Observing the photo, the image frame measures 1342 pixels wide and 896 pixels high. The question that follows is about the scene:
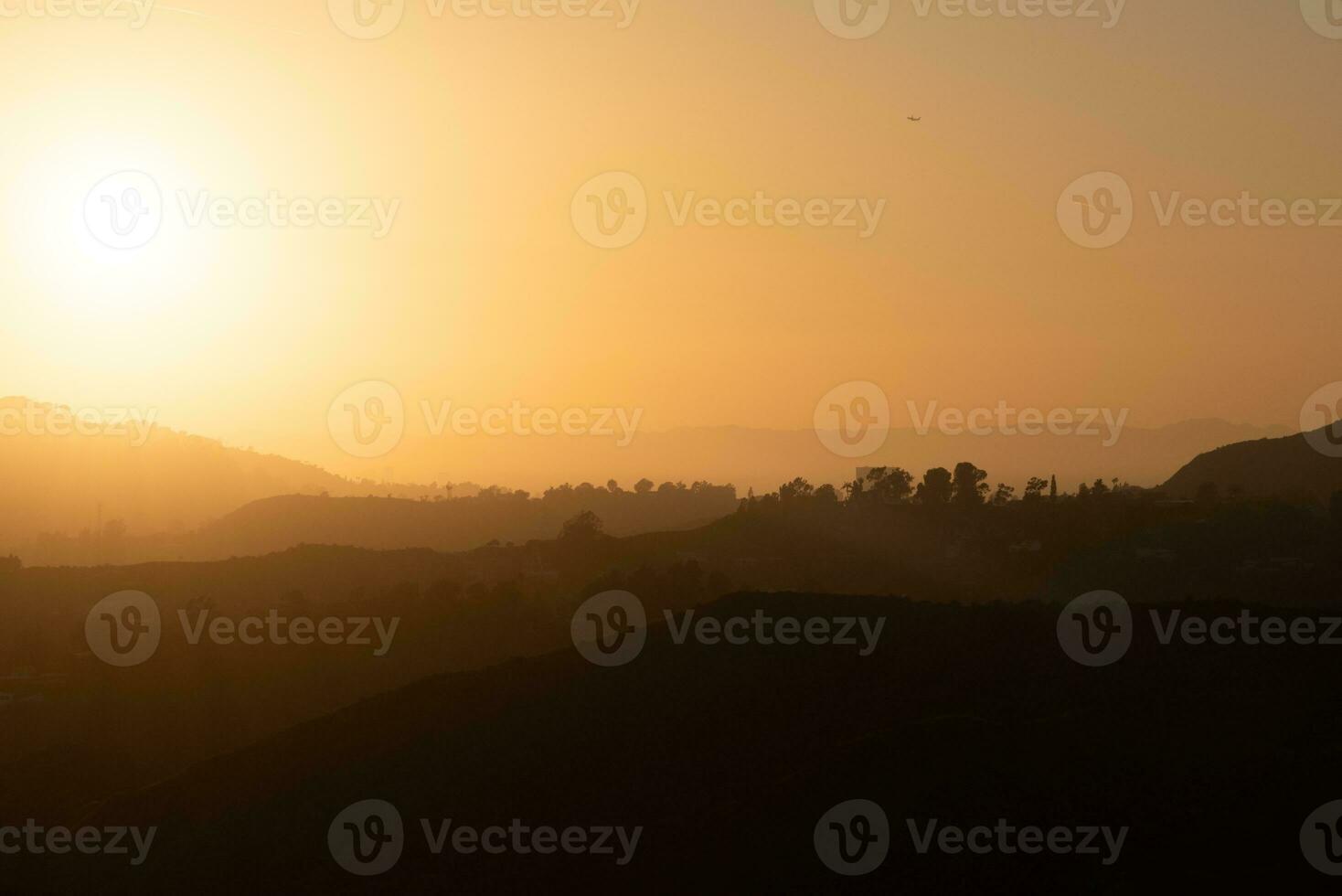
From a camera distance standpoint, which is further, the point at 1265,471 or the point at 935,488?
the point at 1265,471

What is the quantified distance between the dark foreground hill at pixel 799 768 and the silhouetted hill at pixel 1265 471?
105 metres

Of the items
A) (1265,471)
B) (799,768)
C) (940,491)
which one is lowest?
(799,768)

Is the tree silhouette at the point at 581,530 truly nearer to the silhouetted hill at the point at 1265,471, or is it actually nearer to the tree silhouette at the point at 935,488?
the tree silhouette at the point at 935,488

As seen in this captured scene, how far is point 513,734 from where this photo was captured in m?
55.4

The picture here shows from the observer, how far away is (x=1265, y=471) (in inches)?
6885

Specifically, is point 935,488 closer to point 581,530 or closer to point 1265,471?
point 581,530

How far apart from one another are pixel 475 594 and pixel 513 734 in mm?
56184

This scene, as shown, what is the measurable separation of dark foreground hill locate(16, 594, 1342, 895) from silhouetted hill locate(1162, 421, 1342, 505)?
105m

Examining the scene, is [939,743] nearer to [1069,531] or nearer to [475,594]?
[475,594]

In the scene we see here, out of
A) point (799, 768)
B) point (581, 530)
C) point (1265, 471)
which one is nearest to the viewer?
point (799, 768)

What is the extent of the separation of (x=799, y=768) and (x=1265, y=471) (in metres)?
144

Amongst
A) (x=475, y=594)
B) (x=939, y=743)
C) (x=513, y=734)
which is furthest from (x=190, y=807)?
(x=475, y=594)

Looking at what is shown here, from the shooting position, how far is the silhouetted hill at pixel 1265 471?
16150 centimetres

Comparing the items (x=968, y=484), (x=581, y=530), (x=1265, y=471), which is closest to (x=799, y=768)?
(x=968, y=484)
